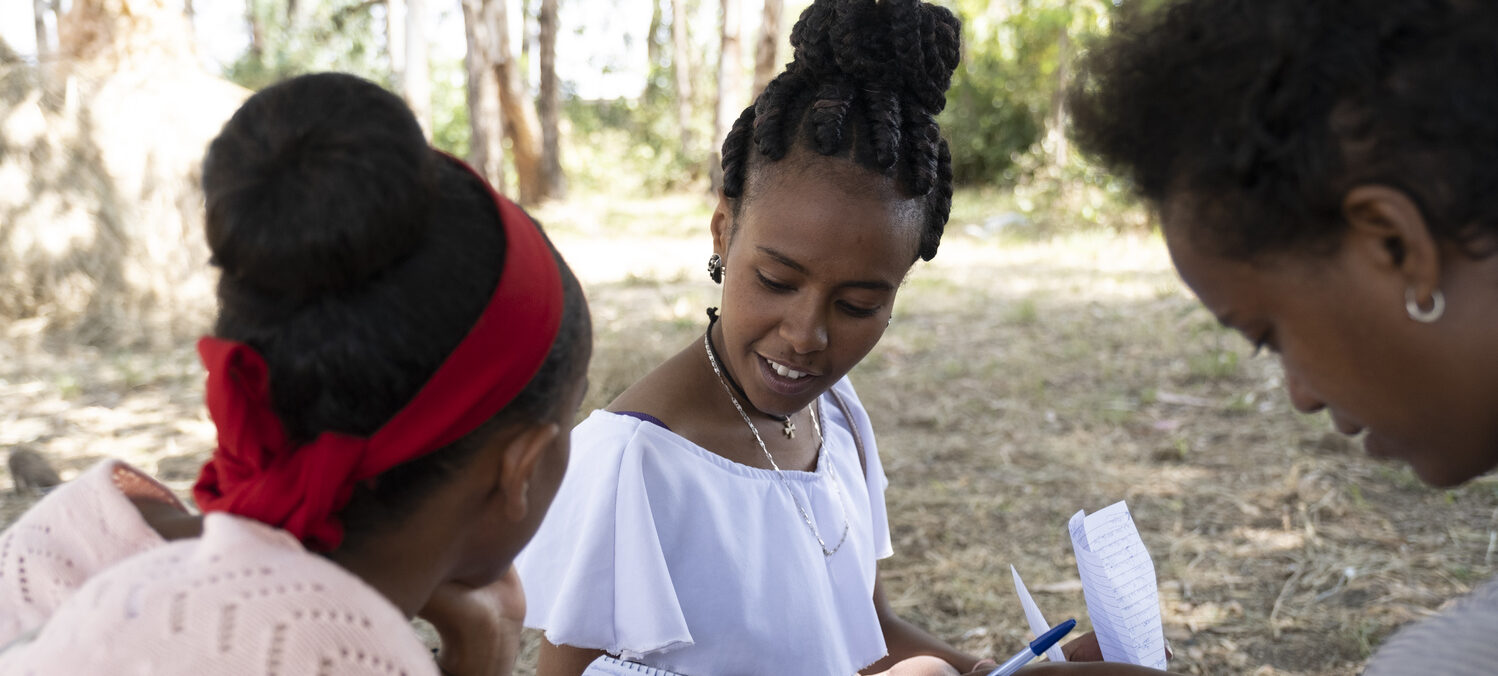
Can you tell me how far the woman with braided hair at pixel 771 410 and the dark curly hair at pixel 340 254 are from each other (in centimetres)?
65

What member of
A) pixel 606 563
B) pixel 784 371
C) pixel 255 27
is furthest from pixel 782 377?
pixel 255 27

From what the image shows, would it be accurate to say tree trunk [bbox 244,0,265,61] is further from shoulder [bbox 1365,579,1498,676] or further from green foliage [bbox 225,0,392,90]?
shoulder [bbox 1365,579,1498,676]

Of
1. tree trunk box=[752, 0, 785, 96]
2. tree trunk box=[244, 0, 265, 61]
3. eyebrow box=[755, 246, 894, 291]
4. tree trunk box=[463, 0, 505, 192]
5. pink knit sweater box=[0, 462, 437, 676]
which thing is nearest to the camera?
pink knit sweater box=[0, 462, 437, 676]

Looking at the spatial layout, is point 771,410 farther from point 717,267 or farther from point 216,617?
point 216,617

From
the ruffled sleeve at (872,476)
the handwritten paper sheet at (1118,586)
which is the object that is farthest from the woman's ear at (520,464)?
the ruffled sleeve at (872,476)

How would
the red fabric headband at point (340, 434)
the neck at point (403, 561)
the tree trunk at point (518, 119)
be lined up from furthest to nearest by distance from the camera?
the tree trunk at point (518, 119), the neck at point (403, 561), the red fabric headband at point (340, 434)

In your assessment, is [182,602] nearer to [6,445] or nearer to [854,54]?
[854,54]

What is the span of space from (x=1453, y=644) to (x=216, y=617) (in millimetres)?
1181

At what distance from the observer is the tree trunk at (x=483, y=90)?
12633 mm

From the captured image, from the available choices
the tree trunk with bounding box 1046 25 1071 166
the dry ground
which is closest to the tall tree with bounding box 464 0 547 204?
the dry ground

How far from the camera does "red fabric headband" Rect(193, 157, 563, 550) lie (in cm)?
114

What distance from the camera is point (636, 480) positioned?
1.83 m

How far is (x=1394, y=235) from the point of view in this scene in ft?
3.57

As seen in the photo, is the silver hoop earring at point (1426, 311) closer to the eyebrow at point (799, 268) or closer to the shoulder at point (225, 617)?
the eyebrow at point (799, 268)
